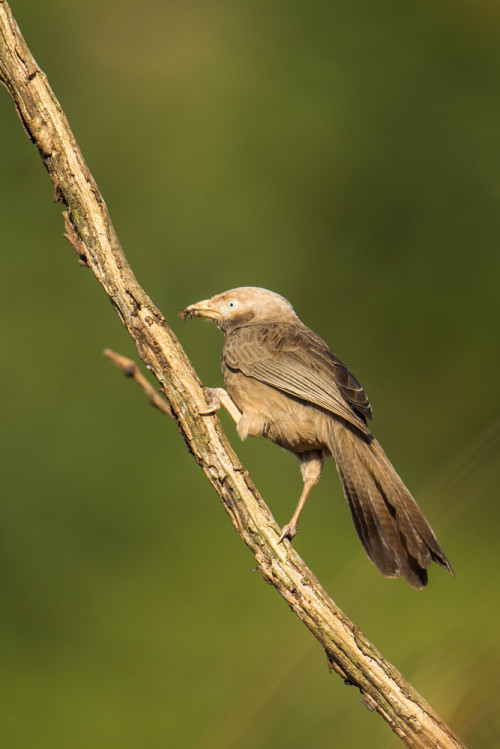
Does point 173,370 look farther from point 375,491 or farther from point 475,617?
point 475,617

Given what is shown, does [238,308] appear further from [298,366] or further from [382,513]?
[382,513]

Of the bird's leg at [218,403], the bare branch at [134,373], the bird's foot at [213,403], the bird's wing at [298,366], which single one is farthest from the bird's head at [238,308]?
the bare branch at [134,373]

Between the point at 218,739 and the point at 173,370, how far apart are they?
1727mm

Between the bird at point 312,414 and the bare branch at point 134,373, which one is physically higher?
the bird at point 312,414

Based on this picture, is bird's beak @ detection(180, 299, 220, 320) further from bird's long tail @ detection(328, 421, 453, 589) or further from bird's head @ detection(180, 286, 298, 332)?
bird's long tail @ detection(328, 421, 453, 589)

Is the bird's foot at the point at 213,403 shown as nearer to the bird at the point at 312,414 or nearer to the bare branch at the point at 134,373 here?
the bird at the point at 312,414

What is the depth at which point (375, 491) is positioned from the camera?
338cm

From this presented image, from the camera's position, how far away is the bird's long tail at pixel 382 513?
3172 millimetres

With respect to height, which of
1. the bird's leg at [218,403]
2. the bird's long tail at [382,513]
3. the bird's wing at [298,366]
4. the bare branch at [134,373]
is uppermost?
the bird's wing at [298,366]

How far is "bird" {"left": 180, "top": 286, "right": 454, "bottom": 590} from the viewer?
3.21 metres

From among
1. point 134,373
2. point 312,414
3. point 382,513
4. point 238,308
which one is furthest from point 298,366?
point 134,373

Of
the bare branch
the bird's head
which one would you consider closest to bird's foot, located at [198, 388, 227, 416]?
the bare branch

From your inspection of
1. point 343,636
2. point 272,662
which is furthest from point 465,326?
point 343,636

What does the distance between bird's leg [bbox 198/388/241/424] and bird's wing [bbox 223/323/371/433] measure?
22 cm
